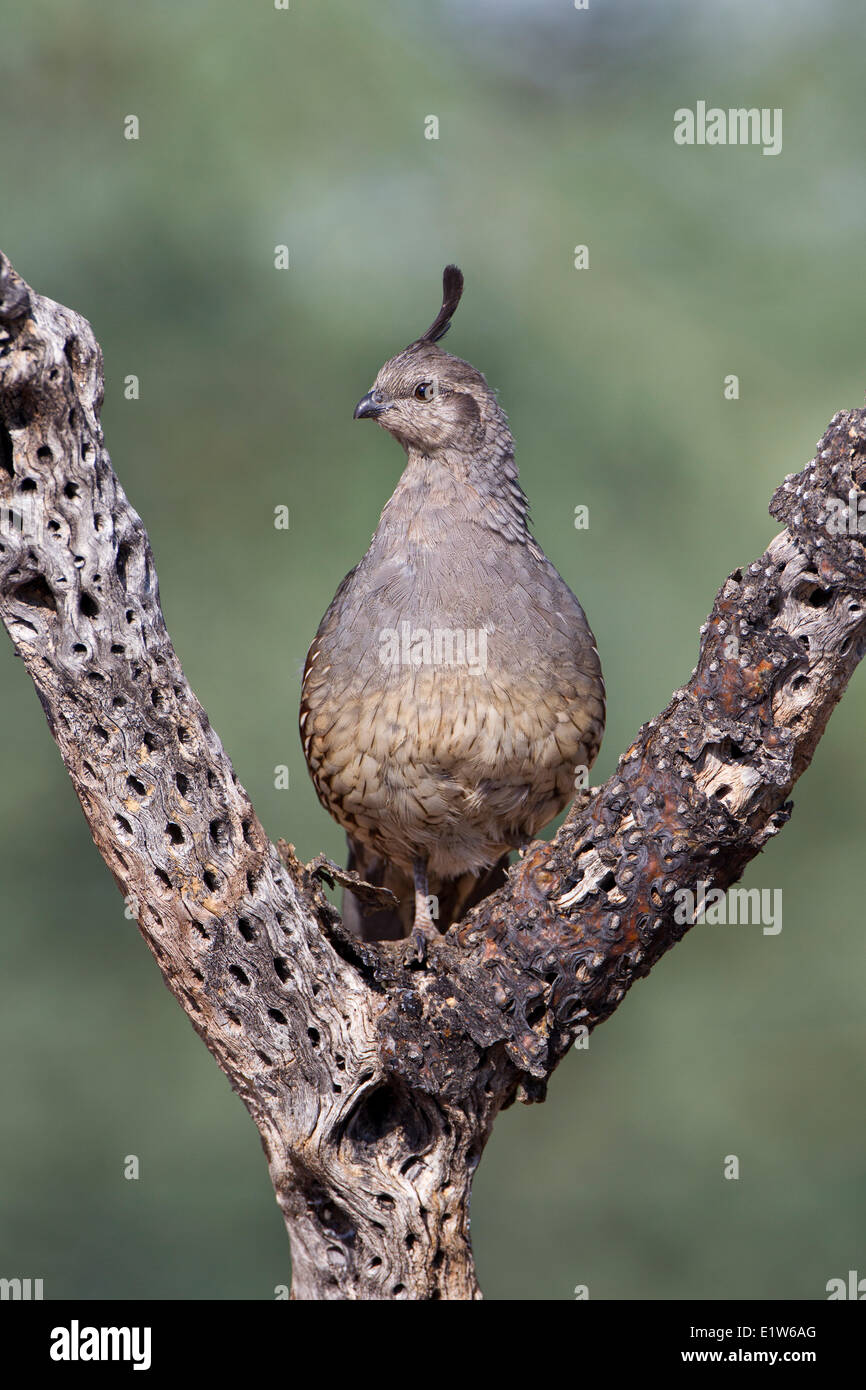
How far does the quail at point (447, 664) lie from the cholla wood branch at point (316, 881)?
36 centimetres

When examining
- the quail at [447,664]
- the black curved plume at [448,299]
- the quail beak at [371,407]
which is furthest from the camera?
the black curved plume at [448,299]

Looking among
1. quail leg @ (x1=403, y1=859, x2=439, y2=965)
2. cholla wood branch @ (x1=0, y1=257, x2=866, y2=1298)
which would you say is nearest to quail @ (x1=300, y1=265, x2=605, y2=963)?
quail leg @ (x1=403, y1=859, x2=439, y2=965)

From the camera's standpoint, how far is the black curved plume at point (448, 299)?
521cm

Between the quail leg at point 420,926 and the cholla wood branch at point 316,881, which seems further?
the quail leg at point 420,926

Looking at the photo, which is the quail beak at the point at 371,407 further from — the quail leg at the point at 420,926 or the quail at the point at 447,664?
the quail leg at the point at 420,926

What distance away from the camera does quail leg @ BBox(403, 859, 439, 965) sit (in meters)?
4.26

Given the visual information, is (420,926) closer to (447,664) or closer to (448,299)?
(447,664)

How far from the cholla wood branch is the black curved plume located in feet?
6.32

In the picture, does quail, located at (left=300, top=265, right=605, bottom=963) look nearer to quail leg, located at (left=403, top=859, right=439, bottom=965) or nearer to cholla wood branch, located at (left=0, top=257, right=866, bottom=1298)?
quail leg, located at (left=403, top=859, right=439, bottom=965)

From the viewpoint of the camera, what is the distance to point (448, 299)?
17.2 feet

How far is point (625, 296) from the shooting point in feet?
35.4

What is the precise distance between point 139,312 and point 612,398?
384 cm

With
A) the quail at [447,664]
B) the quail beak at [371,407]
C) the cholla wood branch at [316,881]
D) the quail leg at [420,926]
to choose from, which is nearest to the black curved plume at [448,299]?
→ the quail at [447,664]
